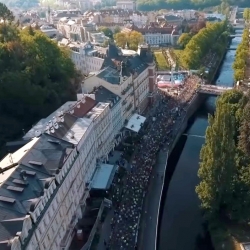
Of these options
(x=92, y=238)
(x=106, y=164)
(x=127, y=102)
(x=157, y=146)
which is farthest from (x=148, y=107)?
(x=92, y=238)

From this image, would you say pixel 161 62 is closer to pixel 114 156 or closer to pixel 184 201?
pixel 114 156

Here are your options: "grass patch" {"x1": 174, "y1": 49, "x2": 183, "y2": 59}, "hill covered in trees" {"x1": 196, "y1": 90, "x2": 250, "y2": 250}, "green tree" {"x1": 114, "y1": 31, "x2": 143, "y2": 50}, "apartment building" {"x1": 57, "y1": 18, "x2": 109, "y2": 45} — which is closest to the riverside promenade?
"hill covered in trees" {"x1": 196, "y1": 90, "x2": 250, "y2": 250}

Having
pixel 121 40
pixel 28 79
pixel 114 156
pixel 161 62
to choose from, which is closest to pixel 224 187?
pixel 114 156

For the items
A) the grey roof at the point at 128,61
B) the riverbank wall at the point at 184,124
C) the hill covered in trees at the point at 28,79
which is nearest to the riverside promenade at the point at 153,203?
the riverbank wall at the point at 184,124

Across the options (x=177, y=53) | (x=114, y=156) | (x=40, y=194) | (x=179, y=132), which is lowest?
(x=177, y=53)

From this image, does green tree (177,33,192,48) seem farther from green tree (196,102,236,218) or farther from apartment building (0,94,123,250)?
green tree (196,102,236,218)

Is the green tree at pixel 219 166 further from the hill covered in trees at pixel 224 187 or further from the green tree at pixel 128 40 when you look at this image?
the green tree at pixel 128 40
